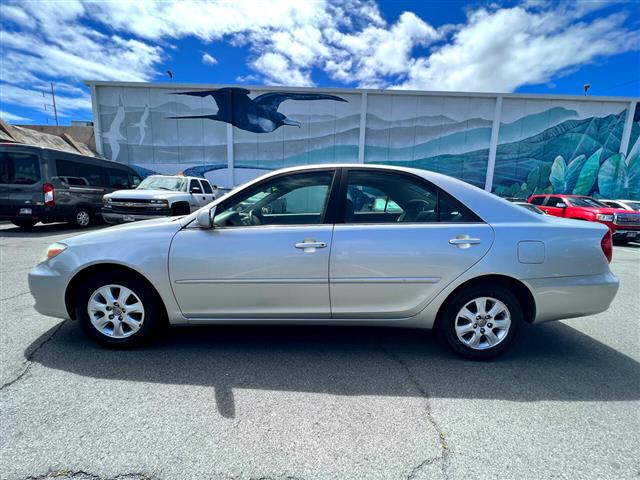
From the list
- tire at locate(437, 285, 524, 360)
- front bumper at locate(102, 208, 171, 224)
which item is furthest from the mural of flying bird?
tire at locate(437, 285, 524, 360)

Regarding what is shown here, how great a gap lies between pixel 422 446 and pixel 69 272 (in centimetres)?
308

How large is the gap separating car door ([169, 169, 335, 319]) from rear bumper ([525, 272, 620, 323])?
183 cm

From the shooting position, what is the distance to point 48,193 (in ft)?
28.2

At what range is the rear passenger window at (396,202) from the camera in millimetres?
2713

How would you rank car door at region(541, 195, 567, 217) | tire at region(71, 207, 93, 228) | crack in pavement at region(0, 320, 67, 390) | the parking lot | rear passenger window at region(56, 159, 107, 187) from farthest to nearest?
car door at region(541, 195, 567, 217), tire at region(71, 207, 93, 228), rear passenger window at region(56, 159, 107, 187), crack in pavement at region(0, 320, 67, 390), the parking lot

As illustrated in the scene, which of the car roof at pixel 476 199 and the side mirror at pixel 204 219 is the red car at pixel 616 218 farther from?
the side mirror at pixel 204 219

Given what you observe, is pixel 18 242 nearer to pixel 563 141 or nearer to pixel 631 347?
pixel 631 347

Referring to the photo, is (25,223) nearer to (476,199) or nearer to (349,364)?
(349,364)

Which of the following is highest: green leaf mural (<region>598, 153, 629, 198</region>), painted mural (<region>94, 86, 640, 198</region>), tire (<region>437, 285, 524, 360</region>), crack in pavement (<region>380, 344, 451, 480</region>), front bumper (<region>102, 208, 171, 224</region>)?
painted mural (<region>94, 86, 640, 198</region>)

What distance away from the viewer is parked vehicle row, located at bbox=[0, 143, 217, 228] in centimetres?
832

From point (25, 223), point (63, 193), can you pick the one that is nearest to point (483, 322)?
point (63, 193)

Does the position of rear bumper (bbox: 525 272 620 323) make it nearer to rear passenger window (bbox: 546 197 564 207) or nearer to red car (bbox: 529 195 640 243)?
red car (bbox: 529 195 640 243)

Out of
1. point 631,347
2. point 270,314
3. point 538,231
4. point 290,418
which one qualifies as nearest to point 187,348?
point 270,314

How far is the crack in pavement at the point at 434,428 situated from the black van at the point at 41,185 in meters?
10.5
